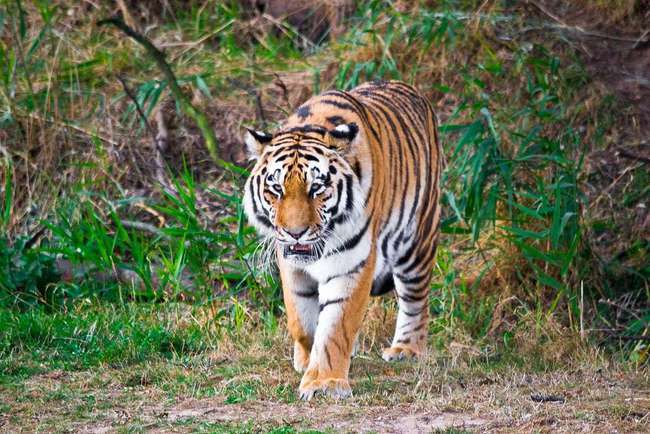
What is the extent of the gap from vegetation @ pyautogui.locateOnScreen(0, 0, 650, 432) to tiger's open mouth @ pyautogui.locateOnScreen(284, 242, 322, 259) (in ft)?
2.05

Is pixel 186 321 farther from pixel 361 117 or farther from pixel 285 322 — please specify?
pixel 361 117

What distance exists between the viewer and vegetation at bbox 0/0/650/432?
16.9ft

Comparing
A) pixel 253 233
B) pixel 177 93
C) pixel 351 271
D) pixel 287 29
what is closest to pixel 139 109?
pixel 177 93

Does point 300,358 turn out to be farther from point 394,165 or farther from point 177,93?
point 177,93

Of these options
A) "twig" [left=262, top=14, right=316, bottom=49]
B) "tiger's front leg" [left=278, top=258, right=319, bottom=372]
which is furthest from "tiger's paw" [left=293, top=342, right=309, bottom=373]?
"twig" [left=262, top=14, right=316, bottom=49]

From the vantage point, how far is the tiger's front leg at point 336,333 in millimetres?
4984

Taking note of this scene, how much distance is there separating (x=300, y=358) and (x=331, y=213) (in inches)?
31.4

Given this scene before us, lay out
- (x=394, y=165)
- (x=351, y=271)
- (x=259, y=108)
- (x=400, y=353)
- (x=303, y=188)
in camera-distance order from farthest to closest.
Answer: (x=259, y=108), (x=400, y=353), (x=394, y=165), (x=351, y=271), (x=303, y=188)

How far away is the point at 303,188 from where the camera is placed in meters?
5.07

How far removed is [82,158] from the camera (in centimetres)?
826

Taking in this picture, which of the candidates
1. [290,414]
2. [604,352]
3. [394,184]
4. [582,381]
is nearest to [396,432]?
[290,414]

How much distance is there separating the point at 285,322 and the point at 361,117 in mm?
1427

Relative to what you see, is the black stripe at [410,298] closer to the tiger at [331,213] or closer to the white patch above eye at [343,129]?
the tiger at [331,213]

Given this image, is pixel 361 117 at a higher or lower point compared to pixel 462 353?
higher
